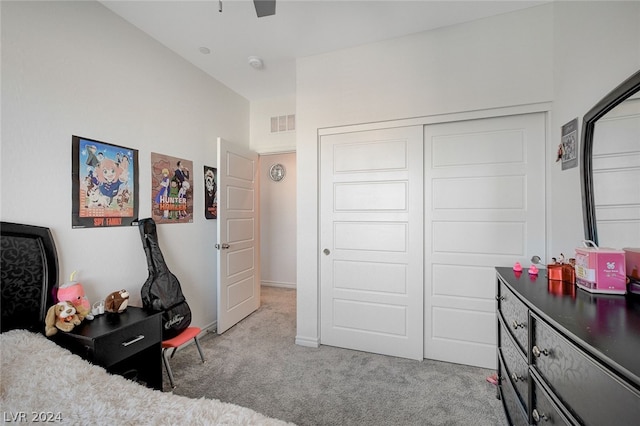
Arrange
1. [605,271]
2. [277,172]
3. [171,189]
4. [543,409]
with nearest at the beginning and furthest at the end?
[543,409]
[605,271]
[171,189]
[277,172]

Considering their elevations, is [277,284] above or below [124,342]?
below

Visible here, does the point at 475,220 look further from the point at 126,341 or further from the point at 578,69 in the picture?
the point at 126,341

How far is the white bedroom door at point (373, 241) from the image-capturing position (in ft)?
7.82

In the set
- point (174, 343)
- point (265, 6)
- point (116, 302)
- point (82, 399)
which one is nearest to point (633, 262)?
point (265, 6)

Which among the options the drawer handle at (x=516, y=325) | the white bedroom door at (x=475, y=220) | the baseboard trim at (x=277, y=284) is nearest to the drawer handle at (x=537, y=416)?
the drawer handle at (x=516, y=325)

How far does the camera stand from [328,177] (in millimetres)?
2666

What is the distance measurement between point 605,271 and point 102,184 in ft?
9.54

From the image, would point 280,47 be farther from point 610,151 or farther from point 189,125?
point 610,151

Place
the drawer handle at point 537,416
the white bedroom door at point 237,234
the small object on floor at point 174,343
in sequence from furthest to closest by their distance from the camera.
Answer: the white bedroom door at point 237,234 < the small object on floor at point 174,343 < the drawer handle at point 537,416

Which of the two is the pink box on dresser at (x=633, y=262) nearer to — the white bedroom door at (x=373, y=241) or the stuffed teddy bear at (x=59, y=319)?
the white bedroom door at (x=373, y=241)

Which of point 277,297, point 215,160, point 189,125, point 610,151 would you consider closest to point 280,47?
point 189,125

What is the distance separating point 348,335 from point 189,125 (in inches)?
104

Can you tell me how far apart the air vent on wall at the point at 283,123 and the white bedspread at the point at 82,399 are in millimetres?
2869

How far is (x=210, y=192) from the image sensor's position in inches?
118
